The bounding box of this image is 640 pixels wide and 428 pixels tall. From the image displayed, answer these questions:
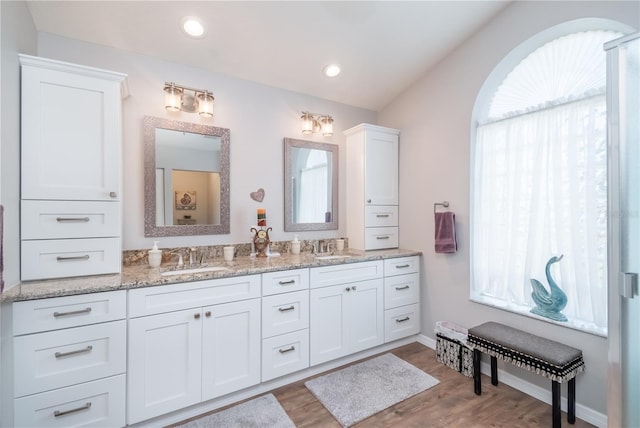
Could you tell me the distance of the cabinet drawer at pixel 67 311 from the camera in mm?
1448

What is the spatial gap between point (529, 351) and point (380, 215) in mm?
1641

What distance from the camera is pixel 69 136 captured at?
1.73m

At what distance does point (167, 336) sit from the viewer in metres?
1.77

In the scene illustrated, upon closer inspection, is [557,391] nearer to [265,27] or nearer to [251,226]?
[251,226]

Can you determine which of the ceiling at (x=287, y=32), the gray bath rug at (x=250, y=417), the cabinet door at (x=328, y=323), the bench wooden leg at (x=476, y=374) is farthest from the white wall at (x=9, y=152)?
the bench wooden leg at (x=476, y=374)

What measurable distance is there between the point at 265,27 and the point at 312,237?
1854 millimetres

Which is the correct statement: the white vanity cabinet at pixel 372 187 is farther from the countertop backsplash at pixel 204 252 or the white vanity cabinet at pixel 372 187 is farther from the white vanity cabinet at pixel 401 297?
the countertop backsplash at pixel 204 252

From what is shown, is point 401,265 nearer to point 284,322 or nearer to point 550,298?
point 550,298

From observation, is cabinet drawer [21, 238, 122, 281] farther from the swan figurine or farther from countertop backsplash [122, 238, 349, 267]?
the swan figurine

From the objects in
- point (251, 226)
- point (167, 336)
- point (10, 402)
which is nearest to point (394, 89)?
point (251, 226)

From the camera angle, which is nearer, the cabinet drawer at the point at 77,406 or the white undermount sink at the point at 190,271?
the cabinet drawer at the point at 77,406

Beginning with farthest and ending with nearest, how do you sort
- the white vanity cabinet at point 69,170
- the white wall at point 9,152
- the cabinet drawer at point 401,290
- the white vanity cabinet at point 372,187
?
the white vanity cabinet at point 372,187 → the cabinet drawer at point 401,290 → the white vanity cabinet at point 69,170 → the white wall at point 9,152

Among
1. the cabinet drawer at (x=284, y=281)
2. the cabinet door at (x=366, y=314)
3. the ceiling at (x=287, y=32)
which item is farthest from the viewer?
the cabinet door at (x=366, y=314)

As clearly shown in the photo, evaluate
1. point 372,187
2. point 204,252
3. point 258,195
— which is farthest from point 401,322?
point 204,252
